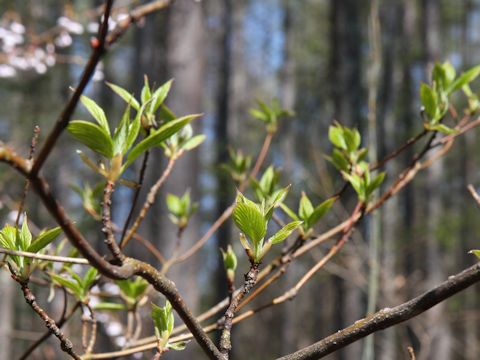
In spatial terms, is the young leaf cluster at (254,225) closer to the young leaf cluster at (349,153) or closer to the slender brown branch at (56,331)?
the slender brown branch at (56,331)

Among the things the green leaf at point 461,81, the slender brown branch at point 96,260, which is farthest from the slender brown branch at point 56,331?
the green leaf at point 461,81

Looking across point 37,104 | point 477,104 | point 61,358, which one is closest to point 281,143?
point 37,104

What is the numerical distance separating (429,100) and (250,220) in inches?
17.1

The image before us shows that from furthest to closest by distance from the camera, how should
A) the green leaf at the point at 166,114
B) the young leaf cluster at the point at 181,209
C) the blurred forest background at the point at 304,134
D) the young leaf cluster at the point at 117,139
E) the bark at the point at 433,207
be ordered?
1. the bark at the point at 433,207
2. the blurred forest background at the point at 304,134
3. the young leaf cluster at the point at 181,209
4. the green leaf at the point at 166,114
5. the young leaf cluster at the point at 117,139

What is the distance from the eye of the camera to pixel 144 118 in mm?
595

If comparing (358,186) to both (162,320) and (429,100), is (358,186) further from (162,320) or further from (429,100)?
(162,320)

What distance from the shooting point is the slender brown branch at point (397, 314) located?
397mm

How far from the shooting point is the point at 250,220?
48 cm

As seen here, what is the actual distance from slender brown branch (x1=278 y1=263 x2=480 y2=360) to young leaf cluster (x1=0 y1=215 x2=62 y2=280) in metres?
0.26

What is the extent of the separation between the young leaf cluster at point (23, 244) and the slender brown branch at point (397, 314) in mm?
261

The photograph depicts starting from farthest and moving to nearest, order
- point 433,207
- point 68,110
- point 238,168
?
point 433,207 → point 238,168 → point 68,110

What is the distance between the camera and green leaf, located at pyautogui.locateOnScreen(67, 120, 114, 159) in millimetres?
425

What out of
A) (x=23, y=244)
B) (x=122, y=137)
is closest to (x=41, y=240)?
(x=23, y=244)

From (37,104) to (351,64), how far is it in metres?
4.22
